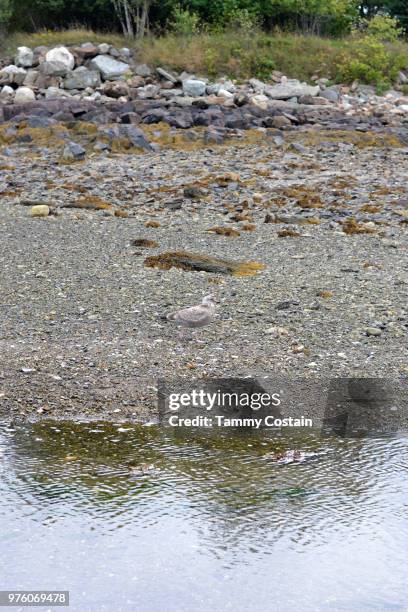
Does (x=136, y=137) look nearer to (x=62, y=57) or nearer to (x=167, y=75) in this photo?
(x=167, y=75)

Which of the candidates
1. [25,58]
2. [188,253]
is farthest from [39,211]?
[25,58]

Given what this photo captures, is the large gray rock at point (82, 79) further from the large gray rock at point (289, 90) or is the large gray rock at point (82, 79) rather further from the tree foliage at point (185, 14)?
the large gray rock at point (289, 90)

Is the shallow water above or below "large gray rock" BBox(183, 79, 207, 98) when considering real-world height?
above

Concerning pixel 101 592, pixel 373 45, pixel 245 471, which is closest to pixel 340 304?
pixel 245 471

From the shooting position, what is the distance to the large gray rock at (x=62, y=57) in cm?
3027

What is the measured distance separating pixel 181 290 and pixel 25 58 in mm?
23906

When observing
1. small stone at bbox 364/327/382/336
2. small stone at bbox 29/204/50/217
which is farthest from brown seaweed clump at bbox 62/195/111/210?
small stone at bbox 364/327/382/336

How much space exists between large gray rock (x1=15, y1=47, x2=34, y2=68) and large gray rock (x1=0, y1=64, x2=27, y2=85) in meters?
0.36

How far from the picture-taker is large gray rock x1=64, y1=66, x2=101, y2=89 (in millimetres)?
29500

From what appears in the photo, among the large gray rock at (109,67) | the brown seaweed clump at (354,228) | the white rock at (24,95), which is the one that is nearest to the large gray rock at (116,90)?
the large gray rock at (109,67)

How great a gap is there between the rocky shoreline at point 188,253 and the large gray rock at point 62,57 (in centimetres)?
744

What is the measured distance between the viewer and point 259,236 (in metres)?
12.2

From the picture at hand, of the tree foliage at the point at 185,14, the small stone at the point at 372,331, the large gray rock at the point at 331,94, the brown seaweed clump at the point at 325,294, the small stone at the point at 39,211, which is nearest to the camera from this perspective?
the small stone at the point at 372,331

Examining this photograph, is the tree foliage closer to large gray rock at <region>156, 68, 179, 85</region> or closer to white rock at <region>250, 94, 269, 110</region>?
large gray rock at <region>156, 68, 179, 85</region>
